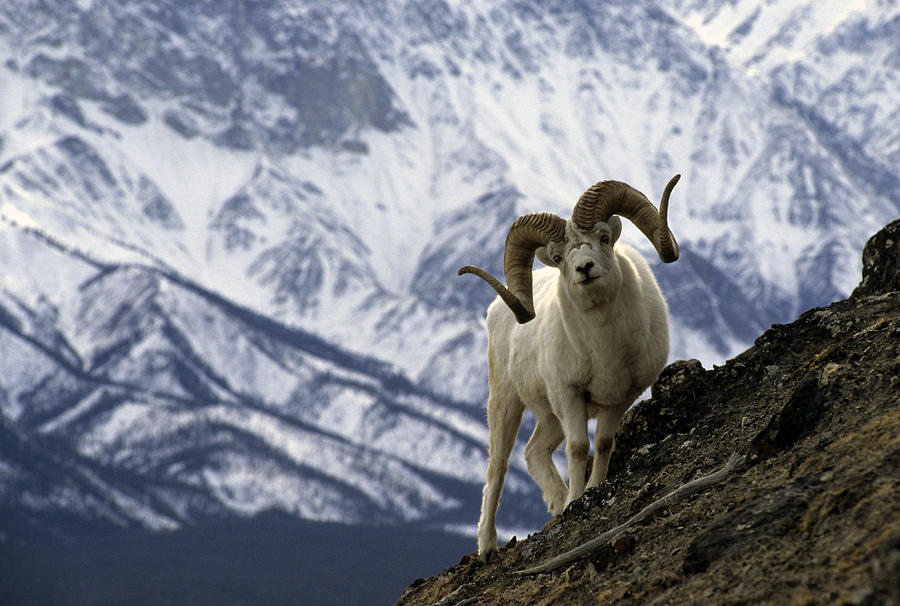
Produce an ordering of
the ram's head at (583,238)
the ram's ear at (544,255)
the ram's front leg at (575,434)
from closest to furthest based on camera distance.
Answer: the ram's head at (583,238) → the ram's front leg at (575,434) → the ram's ear at (544,255)

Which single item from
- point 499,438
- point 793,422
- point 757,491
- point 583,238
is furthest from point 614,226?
point 757,491

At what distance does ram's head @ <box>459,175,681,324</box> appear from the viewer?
1717cm

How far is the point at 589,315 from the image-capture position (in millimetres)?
17594

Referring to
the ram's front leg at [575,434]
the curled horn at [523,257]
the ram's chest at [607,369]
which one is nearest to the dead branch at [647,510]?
the ram's front leg at [575,434]

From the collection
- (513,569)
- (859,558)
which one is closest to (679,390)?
(513,569)

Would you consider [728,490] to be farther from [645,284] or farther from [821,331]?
[645,284]

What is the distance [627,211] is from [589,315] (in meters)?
1.64

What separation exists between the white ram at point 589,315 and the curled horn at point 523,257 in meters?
0.01

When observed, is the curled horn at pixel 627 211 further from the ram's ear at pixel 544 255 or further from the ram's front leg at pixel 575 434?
the ram's front leg at pixel 575 434

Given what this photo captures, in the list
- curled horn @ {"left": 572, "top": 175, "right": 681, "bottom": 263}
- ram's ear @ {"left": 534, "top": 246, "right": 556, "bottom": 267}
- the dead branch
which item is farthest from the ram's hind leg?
the dead branch

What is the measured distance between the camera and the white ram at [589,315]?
17.5 m

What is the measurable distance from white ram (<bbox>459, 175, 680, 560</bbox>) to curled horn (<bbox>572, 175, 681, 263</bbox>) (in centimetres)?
1

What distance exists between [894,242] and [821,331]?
1880 mm

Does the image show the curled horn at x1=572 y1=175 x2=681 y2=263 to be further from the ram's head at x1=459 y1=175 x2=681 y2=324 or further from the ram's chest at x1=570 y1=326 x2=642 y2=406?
the ram's chest at x1=570 y1=326 x2=642 y2=406
